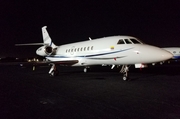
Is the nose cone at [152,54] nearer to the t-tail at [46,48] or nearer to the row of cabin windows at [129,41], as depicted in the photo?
the row of cabin windows at [129,41]

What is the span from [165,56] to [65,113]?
21.8 ft

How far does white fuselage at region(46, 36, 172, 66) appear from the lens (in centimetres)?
923

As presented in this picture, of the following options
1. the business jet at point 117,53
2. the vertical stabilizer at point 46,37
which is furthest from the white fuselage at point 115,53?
the vertical stabilizer at point 46,37

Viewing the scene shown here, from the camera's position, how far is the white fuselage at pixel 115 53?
9.23 m

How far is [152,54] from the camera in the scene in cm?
916

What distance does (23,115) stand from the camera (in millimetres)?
4332

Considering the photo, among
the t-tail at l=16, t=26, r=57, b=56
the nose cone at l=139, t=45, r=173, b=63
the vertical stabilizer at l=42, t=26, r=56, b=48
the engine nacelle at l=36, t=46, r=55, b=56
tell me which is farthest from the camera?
the vertical stabilizer at l=42, t=26, r=56, b=48

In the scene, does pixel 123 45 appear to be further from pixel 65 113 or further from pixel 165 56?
pixel 65 113

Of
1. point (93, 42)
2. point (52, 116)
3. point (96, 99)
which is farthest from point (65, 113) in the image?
point (93, 42)

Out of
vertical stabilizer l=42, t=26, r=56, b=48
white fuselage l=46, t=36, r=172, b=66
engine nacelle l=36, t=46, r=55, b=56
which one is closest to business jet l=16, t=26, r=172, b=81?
white fuselage l=46, t=36, r=172, b=66

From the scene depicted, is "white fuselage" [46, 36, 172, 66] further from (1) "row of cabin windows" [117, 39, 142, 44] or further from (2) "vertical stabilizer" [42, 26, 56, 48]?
(2) "vertical stabilizer" [42, 26, 56, 48]

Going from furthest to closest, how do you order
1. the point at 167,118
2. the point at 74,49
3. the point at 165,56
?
the point at 74,49 < the point at 165,56 < the point at 167,118

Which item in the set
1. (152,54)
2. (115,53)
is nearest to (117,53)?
(115,53)

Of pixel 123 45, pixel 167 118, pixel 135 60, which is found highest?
pixel 123 45
